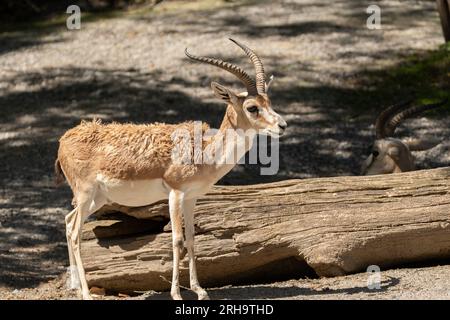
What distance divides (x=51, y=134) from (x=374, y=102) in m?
5.85

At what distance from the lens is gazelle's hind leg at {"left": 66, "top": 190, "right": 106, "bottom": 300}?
30.9 ft

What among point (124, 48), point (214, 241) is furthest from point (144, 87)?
point (214, 241)

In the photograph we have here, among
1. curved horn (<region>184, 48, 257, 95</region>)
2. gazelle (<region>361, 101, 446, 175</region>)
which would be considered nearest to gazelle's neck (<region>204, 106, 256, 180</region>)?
curved horn (<region>184, 48, 257, 95</region>)

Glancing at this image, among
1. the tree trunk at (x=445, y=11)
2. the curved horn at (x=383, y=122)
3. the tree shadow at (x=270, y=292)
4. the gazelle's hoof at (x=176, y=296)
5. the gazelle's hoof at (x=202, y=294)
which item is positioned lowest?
the tree shadow at (x=270, y=292)

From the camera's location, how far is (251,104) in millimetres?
9195

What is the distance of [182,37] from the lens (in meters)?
20.5

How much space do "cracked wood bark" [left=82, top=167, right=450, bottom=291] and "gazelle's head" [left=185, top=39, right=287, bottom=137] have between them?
1.21 metres

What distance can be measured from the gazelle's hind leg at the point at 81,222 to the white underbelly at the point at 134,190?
0.21 meters

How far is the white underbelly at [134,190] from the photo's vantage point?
9234mm

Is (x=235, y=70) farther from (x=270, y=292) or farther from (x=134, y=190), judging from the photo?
(x=270, y=292)

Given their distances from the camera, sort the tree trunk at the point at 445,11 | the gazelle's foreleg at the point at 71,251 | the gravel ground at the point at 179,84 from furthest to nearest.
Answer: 1. the tree trunk at the point at 445,11
2. the gravel ground at the point at 179,84
3. the gazelle's foreleg at the point at 71,251

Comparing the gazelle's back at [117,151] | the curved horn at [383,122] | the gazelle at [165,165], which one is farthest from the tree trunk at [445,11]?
the gazelle's back at [117,151]

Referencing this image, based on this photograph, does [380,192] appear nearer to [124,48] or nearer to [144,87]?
[144,87]

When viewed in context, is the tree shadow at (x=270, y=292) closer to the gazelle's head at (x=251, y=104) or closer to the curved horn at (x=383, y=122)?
the gazelle's head at (x=251, y=104)
